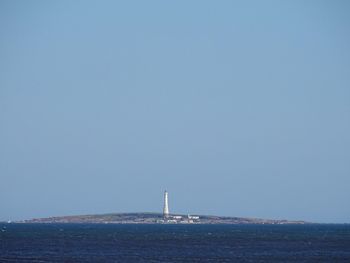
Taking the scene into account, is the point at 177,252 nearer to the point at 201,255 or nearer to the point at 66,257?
the point at 201,255

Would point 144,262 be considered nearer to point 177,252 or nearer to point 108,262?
point 108,262

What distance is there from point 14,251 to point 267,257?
2679 cm

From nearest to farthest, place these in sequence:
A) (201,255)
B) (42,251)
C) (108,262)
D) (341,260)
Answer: (108,262) → (341,260) → (201,255) → (42,251)

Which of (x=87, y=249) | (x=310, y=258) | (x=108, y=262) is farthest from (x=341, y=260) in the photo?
(x=87, y=249)

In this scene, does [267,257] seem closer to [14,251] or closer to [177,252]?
[177,252]

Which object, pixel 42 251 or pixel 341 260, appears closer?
pixel 341 260

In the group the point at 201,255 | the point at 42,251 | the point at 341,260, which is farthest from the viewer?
the point at 42,251

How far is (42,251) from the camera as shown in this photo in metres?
91.4

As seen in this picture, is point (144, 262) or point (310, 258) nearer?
point (144, 262)

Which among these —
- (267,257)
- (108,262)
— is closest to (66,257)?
(108,262)

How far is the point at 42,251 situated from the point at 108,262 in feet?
62.5

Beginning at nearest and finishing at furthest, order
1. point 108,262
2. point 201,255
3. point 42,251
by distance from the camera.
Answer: point 108,262 < point 201,255 < point 42,251

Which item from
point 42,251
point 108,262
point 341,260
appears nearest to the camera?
point 108,262

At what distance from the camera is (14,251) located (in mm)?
90812
